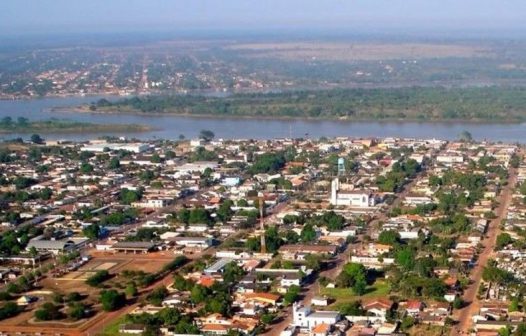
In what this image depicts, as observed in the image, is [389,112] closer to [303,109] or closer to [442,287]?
[303,109]

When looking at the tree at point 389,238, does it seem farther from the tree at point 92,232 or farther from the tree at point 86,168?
the tree at point 86,168

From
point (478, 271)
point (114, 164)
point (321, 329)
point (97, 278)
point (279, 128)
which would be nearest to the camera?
point (321, 329)

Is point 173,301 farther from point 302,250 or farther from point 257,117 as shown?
point 257,117

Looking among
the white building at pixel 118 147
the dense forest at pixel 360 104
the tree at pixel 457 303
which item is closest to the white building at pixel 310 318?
the tree at pixel 457 303

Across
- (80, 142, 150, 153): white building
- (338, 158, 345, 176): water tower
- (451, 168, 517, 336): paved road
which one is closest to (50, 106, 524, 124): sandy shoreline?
(80, 142, 150, 153): white building

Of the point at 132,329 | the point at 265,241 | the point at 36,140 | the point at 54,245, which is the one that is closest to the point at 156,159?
the point at 36,140

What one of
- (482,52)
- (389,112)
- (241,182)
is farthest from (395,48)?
(241,182)
